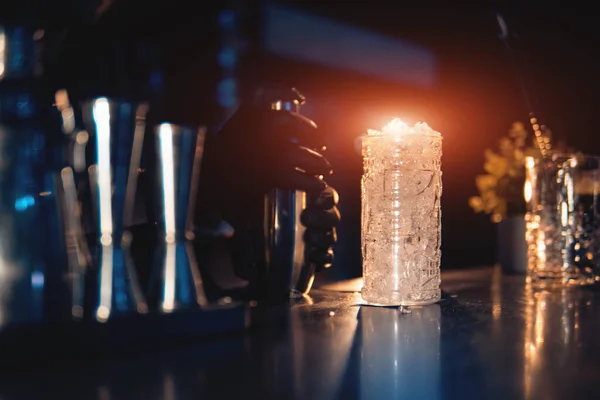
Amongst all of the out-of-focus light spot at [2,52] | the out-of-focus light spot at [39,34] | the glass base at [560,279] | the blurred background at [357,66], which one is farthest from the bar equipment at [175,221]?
the glass base at [560,279]

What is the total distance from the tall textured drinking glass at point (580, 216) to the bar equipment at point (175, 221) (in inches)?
33.6

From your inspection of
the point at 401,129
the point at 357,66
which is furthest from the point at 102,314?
the point at 357,66

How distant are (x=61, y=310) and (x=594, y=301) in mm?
802

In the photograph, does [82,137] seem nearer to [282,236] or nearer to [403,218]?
[282,236]

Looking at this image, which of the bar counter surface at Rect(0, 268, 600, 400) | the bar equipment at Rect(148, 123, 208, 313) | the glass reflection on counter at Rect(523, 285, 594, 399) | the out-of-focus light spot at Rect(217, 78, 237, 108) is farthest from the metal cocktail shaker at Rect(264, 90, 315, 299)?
the out-of-focus light spot at Rect(217, 78, 237, 108)

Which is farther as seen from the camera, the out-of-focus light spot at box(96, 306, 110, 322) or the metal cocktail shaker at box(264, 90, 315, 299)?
the metal cocktail shaker at box(264, 90, 315, 299)

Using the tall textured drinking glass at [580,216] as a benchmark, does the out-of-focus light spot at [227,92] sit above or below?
above

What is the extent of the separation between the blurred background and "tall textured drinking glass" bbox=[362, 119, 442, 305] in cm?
51

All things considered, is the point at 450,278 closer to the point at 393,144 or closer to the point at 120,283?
the point at 393,144

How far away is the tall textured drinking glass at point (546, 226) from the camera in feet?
4.21

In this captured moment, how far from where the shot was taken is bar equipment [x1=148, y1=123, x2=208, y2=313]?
0.64 metres

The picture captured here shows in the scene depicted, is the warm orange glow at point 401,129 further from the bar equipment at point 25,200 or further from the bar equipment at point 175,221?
the bar equipment at point 25,200

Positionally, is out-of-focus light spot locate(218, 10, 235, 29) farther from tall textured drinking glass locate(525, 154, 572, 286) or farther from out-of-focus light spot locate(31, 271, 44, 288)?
out-of-focus light spot locate(31, 271, 44, 288)

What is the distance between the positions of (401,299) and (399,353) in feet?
1.06
